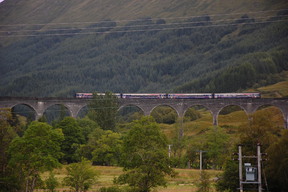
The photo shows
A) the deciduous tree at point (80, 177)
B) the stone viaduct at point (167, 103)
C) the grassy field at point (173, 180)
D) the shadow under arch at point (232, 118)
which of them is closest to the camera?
the deciduous tree at point (80, 177)

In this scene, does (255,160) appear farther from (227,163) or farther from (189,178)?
(189,178)

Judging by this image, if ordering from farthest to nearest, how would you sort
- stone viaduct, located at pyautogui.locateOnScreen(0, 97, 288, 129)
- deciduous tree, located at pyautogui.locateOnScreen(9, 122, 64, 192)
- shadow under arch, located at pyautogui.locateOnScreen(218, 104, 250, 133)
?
shadow under arch, located at pyautogui.locateOnScreen(218, 104, 250, 133) < stone viaduct, located at pyautogui.locateOnScreen(0, 97, 288, 129) < deciduous tree, located at pyautogui.locateOnScreen(9, 122, 64, 192)

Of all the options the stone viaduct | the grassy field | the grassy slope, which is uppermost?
the grassy slope

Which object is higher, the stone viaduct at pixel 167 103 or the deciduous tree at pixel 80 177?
the stone viaduct at pixel 167 103

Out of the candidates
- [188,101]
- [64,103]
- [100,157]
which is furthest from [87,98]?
[100,157]

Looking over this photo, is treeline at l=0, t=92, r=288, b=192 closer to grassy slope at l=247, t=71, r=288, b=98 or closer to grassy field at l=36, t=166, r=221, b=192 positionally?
grassy field at l=36, t=166, r=221, b=192

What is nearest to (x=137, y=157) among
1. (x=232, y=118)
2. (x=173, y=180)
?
(x=173, y=180)

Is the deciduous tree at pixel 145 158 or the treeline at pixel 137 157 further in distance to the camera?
the deciduous tree at pixel 145 158

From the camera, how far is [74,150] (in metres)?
72.6

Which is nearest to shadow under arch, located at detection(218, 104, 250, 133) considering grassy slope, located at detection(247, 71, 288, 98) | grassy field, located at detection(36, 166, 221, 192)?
grassy slope, located at detection(247, 71, 288, 98)

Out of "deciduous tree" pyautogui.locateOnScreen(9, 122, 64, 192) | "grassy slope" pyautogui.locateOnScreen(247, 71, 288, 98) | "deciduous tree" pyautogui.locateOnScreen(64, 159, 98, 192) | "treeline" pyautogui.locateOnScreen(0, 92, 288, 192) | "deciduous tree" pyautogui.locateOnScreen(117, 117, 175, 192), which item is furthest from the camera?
"grassy slope" pyautogui.locateOnScreen(247, 71, 288, 98)

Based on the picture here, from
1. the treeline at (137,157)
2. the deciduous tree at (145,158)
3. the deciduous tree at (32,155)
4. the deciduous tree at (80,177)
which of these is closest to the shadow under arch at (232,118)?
the deciduous tree at (145,158)

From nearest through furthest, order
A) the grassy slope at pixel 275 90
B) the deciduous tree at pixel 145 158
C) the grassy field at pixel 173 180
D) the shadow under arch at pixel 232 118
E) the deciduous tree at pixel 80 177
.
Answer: the deciduous tree at pixel 145 158 < the deciduous tree at pixel 80 177 < the grassy field at pixel 173 180 < the shadow under arch at pixel 232 118 < the grassy slope at pixel 275 90

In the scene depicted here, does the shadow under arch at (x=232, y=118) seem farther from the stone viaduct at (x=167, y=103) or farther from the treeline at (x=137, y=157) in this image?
the treeline at (x=137, y=157)
